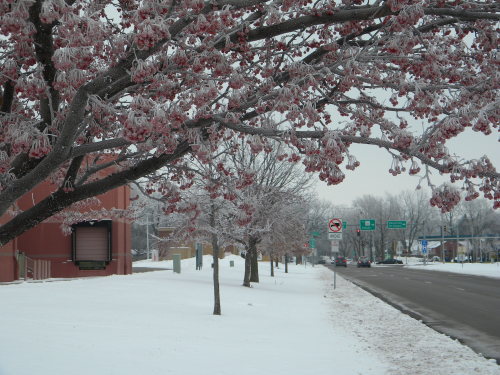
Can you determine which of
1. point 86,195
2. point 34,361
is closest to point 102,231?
point 34,361

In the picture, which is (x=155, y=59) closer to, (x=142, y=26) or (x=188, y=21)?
(x=188, y=21)

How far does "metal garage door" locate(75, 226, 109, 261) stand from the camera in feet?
91.6

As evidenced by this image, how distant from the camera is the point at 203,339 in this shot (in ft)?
35.6

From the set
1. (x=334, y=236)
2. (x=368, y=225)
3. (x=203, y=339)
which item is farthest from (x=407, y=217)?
(x=203, y=339)

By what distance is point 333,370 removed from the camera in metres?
8.53

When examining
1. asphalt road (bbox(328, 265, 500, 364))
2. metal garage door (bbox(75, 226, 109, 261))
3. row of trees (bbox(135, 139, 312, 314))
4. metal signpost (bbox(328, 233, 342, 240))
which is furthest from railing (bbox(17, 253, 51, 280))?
asphalt road (bbox(328, 265, 500, 364))

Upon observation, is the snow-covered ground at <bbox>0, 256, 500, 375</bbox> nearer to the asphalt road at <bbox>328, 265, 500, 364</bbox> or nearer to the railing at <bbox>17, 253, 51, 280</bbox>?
the asphalt road at <bbox>328, 265, 500, 364</bbox>

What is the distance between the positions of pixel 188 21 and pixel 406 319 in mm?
11973

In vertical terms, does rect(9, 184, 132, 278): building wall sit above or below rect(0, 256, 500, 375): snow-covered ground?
→ above

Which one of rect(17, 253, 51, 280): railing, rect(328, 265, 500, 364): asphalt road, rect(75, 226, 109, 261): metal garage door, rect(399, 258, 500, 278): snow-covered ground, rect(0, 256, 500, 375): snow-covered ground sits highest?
rect(75, 226, 109, 261): metal garage door

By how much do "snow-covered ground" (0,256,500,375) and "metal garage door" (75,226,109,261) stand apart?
399 inches

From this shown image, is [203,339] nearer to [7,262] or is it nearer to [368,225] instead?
[7,262]

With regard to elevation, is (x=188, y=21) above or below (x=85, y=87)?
above

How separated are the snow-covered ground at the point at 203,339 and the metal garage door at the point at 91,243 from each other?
10.1 meters
